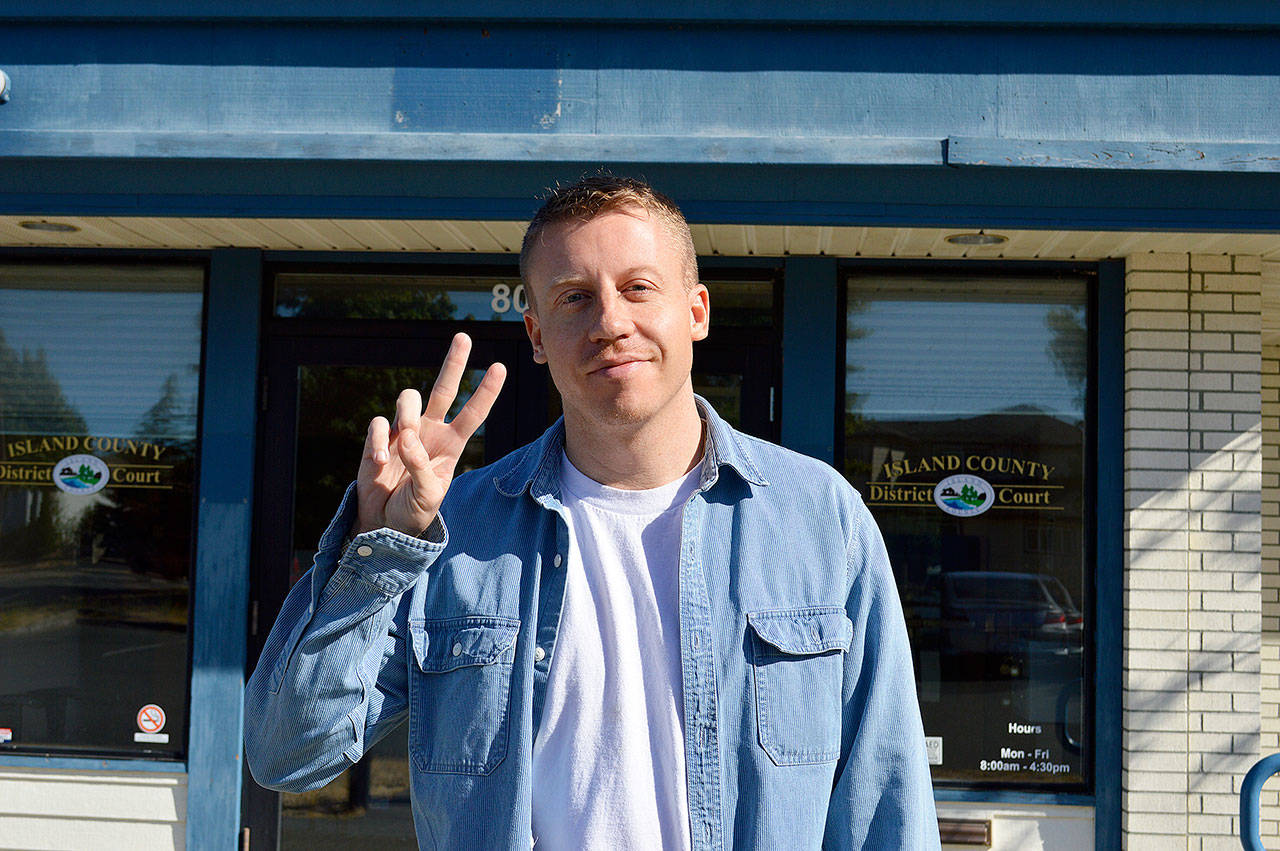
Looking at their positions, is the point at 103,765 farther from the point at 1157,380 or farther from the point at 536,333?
the point at 1157,380

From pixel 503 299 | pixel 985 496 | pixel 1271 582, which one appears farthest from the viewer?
pixel 1271 582

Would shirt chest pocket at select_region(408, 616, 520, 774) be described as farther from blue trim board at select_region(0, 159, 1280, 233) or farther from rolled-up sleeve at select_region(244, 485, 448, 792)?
blue trim board at select_region(0, 159, 1280, 233)

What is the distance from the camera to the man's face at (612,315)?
1.80 meters

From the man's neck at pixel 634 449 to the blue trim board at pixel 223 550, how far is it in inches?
138

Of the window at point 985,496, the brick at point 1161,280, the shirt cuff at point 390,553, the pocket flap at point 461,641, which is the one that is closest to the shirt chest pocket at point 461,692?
the pocket flap at point 461,641

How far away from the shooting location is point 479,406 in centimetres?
179

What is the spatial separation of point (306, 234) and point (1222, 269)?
151 inches

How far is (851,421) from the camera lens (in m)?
5.01

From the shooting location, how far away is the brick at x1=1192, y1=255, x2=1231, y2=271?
15.7ft

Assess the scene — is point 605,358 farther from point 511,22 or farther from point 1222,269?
point 1222,269

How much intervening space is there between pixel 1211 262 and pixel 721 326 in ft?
6.79

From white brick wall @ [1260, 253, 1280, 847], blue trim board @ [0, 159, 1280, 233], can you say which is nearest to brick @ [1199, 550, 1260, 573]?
blue trim board @ [0, 159, 1280, 233]

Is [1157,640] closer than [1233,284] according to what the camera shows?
Yes

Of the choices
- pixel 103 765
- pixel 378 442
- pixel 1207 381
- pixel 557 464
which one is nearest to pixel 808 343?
pixel 1207 381
